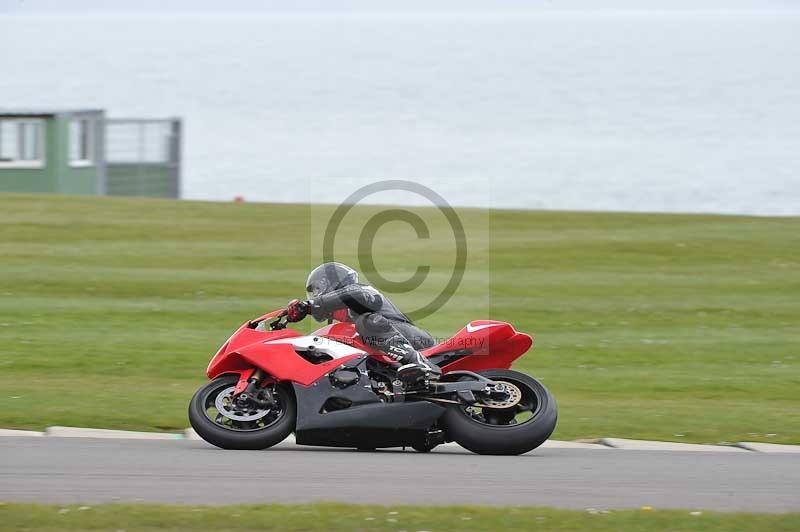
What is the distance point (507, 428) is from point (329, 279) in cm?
170

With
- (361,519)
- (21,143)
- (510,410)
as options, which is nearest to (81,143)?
(21,143)

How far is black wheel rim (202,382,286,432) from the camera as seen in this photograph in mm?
9977

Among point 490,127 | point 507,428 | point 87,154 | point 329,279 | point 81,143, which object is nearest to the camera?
point 507,428

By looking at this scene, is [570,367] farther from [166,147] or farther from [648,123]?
[648,123]

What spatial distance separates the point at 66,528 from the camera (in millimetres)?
7496

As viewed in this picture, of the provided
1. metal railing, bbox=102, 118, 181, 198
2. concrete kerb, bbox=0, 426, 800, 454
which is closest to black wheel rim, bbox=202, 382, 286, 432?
concrete kerb, bbox=0, 426, 800, 454

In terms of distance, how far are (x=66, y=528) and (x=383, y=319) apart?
329 cm

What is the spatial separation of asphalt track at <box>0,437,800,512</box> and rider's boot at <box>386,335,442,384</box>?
60 cm

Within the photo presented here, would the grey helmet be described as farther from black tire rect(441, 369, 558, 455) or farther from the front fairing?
black tire rect(441, 369, 558, 455)

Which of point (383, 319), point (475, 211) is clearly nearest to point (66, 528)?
point (383, 319)

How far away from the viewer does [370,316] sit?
33.2 ft

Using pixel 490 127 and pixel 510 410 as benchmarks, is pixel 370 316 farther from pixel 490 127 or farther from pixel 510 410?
pixel 490 127

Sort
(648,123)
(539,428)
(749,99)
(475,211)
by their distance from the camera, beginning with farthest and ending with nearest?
(749,99), (648,123), (475,211), (539,428)

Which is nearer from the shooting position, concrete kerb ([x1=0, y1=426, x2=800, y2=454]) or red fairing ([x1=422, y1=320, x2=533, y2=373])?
red fairing ([x1=422, y1=320, x2=533, y2=373])
